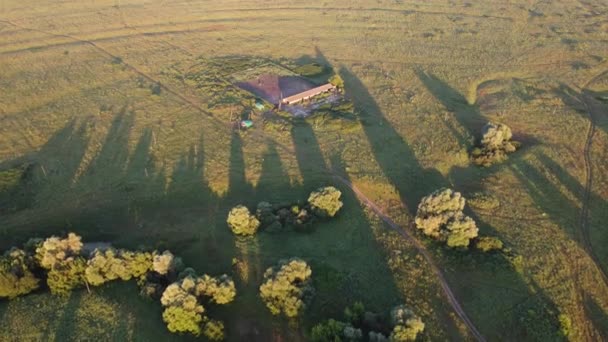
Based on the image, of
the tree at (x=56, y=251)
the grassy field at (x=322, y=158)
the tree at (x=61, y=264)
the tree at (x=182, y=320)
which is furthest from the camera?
the tree at (x=56, y=251)

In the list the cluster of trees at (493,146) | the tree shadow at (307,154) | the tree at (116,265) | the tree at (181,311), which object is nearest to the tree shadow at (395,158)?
the cluster of trees at (493,146)

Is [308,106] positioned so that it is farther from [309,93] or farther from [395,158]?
[395,158]

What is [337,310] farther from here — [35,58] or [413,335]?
[35,58]

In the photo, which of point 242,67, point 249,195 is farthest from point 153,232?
point 242,67

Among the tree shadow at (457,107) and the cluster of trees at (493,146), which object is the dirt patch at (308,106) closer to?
the tree shadow at (457,107)

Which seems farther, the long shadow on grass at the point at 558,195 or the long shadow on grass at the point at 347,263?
the long shadow on grass at the point at 558,195

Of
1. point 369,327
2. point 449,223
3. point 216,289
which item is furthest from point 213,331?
point 449,223

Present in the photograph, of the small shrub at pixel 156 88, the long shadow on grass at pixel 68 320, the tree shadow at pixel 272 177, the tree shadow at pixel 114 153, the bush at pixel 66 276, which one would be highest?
the small shrub at pixel 156 88

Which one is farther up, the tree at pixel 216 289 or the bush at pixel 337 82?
the bush at pixel 337 82
